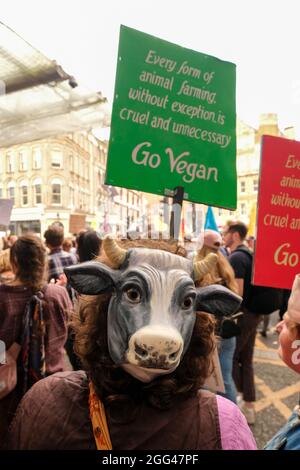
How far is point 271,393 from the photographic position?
407 centimetres

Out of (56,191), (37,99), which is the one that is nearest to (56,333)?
(37,99)

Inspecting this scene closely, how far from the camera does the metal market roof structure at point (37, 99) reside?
233cm

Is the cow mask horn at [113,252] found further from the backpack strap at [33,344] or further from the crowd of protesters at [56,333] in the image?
Result: the backpack strap at [33,344]

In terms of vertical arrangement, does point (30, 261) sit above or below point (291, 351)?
above

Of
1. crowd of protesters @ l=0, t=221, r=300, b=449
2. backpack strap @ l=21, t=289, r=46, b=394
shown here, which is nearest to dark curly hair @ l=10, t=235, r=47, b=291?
crowd of protesters @ l=0, t=221, r=300, b=449

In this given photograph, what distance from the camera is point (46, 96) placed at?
2877mm

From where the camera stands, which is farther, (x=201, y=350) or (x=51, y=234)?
(x=51, y=234)

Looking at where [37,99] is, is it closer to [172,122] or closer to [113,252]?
[172,122]

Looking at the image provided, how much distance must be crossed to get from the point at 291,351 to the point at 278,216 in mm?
808

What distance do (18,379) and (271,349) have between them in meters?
4.71

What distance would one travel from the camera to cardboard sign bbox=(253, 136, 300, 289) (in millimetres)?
1856

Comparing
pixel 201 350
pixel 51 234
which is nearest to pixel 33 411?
pixel 201 350

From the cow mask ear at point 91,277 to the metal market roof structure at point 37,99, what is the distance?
1.63 meters
